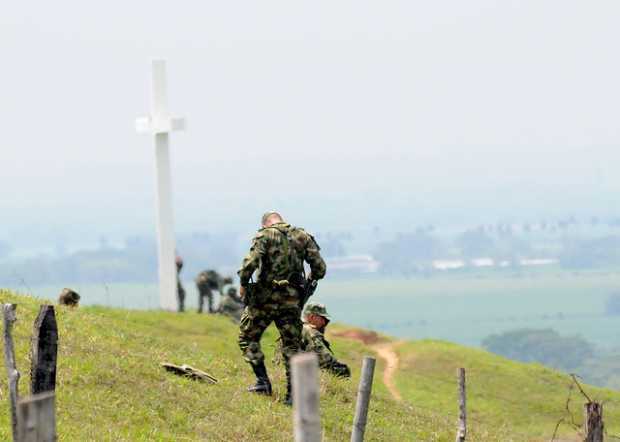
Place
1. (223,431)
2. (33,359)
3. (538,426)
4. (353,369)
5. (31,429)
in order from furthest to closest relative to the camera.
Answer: (353,369) < (538,426) < (223,431) < (33,359) < (31,429)

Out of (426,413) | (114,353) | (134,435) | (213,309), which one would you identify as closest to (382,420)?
(426,413)

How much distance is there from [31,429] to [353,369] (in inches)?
1016

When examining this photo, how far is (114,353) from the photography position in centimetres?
2338

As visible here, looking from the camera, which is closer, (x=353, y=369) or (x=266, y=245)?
(x=266, y=245)

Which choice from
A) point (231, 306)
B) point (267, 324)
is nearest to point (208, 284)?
point (231, 306)

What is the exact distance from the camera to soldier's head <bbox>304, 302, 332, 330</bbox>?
24.0 m

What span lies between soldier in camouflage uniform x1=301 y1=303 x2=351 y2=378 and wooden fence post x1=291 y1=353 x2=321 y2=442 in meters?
13.4

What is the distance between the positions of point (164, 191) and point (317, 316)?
20.8 metres

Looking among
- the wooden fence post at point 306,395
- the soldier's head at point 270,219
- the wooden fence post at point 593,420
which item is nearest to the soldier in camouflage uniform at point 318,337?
the soldier's head at point 270,219

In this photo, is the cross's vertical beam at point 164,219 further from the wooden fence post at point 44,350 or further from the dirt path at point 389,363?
the wooden fence post at point 44,350

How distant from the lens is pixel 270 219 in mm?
20469

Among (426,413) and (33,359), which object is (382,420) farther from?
(33,359)

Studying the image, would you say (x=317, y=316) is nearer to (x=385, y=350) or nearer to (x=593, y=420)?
(x=593, y=420)

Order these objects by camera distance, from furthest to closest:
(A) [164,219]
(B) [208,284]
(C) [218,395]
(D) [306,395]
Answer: (B) [208,284] < (A) [164,219] < (C) [218,395] < (D) [306,395]
